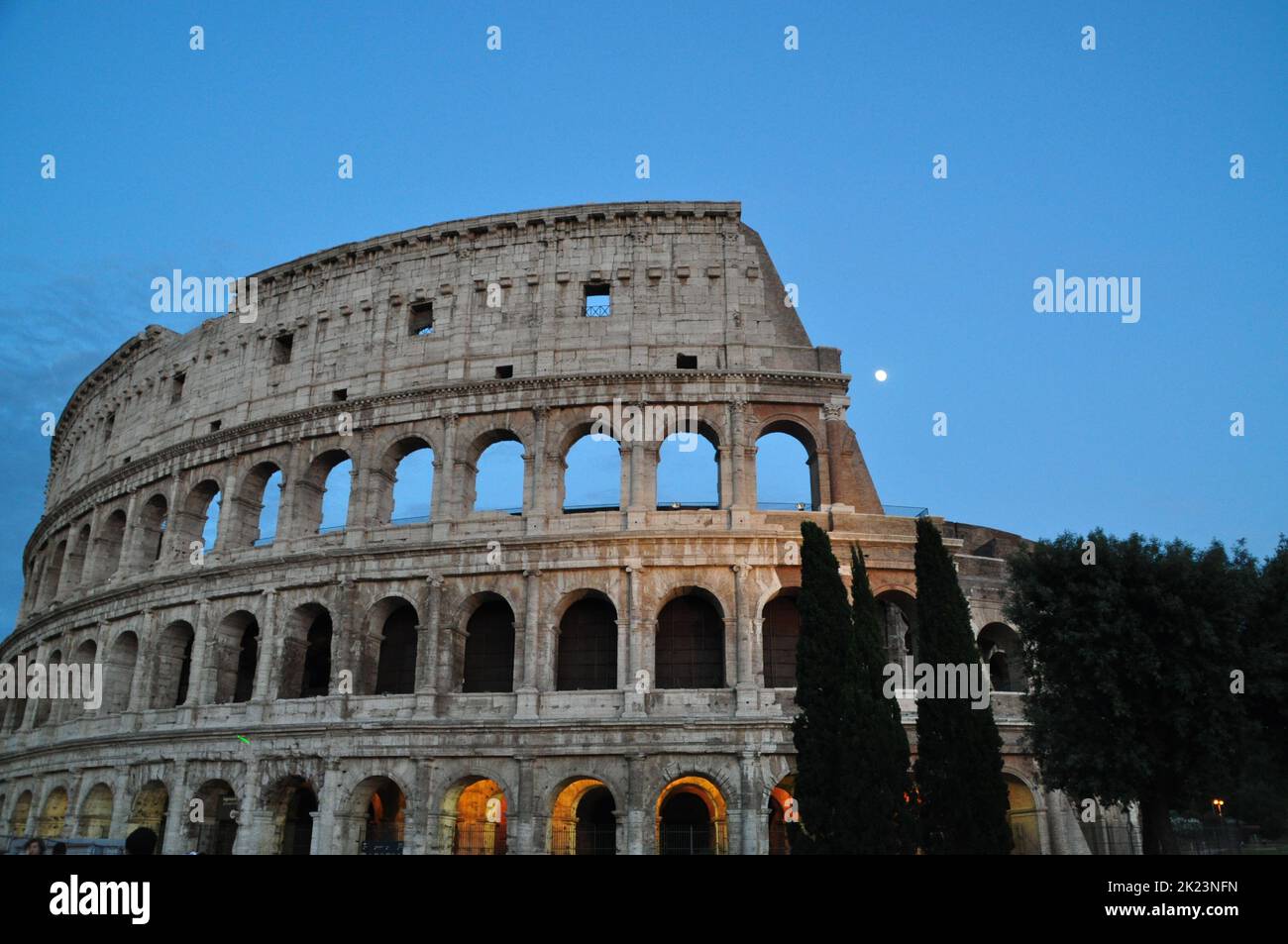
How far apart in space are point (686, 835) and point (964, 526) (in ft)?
42.6

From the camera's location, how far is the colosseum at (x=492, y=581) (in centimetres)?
2459

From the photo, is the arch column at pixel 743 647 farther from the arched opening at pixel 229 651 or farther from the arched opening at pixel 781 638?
the arched opening at pixel 229 651

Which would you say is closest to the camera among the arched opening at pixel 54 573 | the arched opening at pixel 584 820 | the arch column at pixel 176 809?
the arched opening at pixel 584 820

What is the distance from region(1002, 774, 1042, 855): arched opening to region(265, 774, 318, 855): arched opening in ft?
62.4

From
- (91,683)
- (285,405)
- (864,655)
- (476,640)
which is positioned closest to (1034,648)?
(864,655)

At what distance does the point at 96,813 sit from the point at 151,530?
10094mm

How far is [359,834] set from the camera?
25.7 m

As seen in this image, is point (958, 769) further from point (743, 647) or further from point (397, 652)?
point (397, 652)

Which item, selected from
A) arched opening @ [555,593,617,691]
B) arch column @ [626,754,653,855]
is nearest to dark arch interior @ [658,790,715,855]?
arch column @ [626,754,653,855]

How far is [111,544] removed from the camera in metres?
37.0

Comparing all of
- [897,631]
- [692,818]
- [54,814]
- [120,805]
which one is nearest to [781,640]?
[897,631]

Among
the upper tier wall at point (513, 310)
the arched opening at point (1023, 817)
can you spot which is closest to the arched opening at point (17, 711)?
the upper tier wall at point (513, 310)

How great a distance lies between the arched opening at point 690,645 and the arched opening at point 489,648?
449cm

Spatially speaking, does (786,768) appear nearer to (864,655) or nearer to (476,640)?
(864,655)
